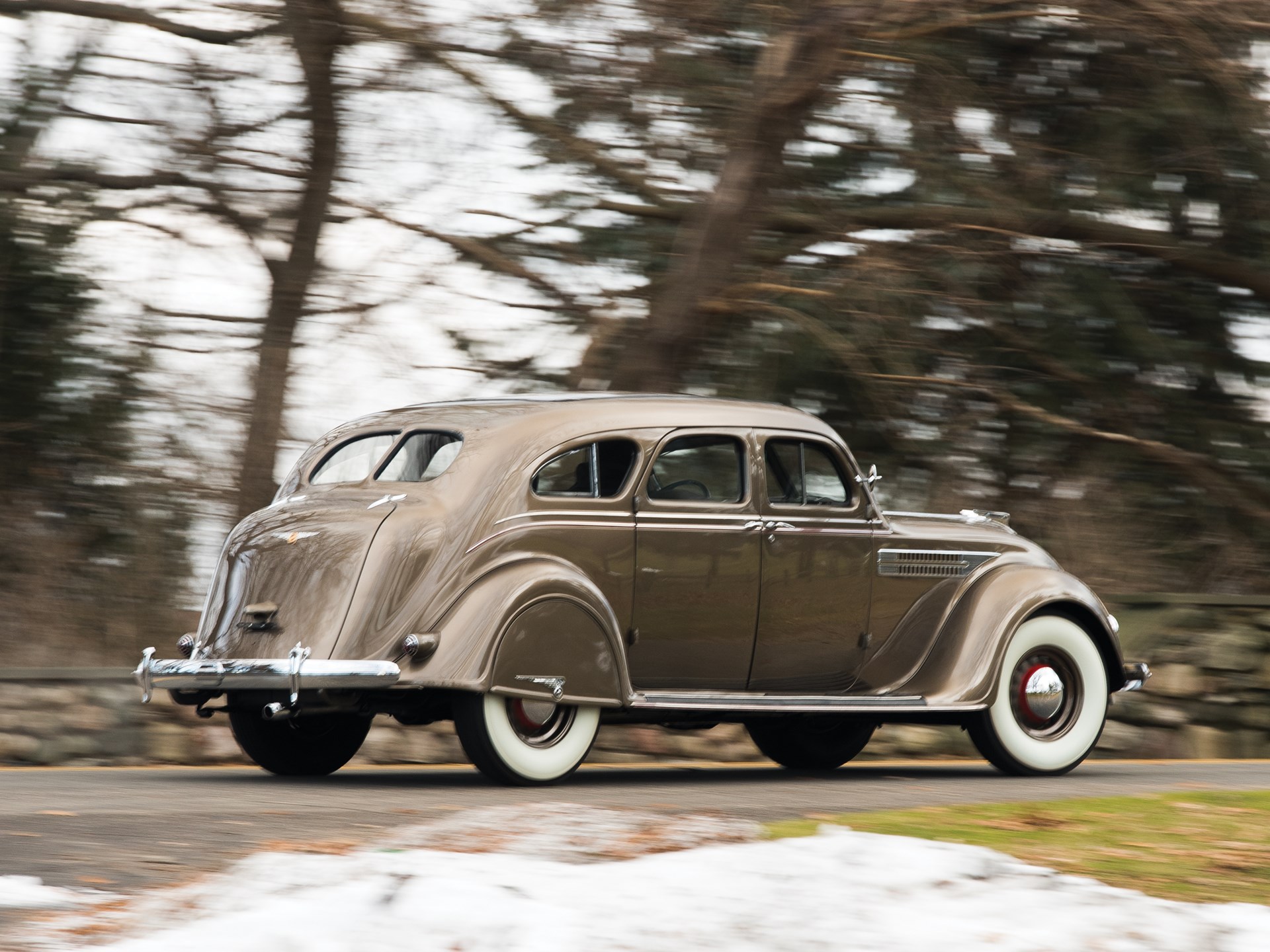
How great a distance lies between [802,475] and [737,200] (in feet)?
13.4

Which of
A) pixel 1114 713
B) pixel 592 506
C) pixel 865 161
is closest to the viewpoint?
pixel 592 506

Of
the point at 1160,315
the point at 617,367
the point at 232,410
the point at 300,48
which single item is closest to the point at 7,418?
the point at 232,410

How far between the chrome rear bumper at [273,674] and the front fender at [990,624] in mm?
3231

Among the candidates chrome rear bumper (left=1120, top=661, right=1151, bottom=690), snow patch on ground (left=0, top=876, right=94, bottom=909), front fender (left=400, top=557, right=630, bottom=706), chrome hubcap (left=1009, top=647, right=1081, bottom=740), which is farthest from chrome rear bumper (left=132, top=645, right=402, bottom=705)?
chrome rear bumper (left=1120, top=661, right=1151, bottom=690)

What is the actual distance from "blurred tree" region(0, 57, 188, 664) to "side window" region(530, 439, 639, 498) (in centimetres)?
581

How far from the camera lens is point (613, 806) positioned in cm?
738

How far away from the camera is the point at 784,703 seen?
363 inches

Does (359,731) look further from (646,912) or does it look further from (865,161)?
(865,161)

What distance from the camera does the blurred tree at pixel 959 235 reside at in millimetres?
14039

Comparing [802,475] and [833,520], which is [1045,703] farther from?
[802,475]

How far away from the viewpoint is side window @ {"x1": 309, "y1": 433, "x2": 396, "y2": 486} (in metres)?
9.55

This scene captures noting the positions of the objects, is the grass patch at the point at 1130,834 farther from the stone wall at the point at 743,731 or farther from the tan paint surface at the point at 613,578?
the stone wall at the point at 743,731

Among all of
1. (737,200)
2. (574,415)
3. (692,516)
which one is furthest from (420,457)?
(737,200)

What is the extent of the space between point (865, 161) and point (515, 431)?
24.1 ft
